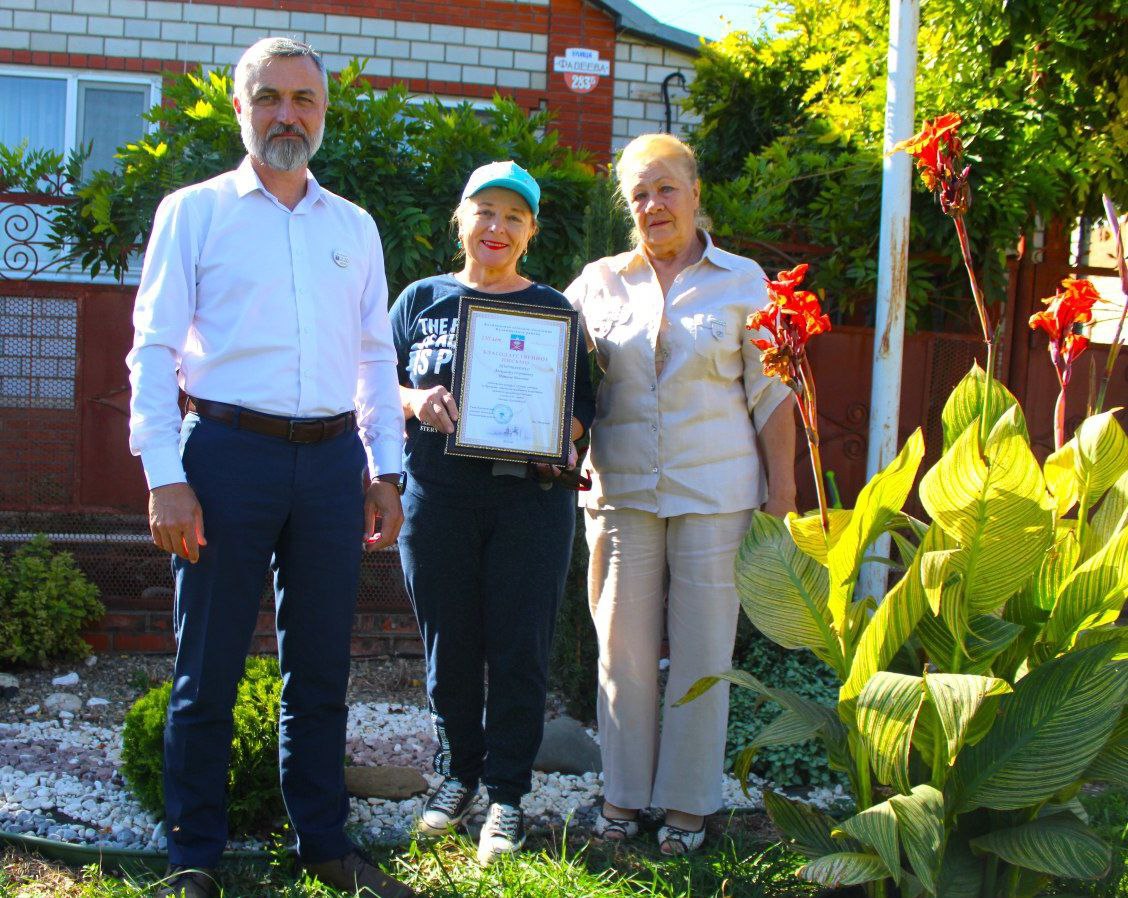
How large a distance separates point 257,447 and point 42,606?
100 inches

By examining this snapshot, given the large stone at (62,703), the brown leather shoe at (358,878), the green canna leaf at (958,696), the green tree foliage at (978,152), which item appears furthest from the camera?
the green tree foliage at (978,152)

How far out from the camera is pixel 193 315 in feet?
9.27

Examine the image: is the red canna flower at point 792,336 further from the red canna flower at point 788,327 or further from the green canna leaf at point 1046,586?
the green canna leaf at point 1046,586

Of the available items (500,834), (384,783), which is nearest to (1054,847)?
(500,834)

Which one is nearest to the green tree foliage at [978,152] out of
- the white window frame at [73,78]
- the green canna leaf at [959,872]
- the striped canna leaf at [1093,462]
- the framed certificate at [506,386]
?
the framed certificate at [506,386]

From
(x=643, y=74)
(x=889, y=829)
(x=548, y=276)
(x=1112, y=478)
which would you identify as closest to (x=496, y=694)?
(x=889, y=829)

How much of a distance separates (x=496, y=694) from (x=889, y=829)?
4.38 ft

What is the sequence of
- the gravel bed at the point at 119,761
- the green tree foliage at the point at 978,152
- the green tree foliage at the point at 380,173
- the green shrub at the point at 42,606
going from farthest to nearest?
1. the green tree foliage at the point at 978,152
2. the green tree foliage at the point at 380,173
3. the green shrub at the point at 42,606
4. the gravel bed at the point at 119,761

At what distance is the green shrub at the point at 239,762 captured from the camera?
3.33 meters

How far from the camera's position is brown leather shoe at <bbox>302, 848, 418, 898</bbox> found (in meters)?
2.94

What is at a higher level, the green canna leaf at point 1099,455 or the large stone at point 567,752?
the green canna leaf at point 1099,455

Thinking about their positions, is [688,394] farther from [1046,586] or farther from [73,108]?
[73,108]

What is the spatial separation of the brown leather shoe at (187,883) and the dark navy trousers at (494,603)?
0.84 metres

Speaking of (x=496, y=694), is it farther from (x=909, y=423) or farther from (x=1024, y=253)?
(x=1024, y=253)
